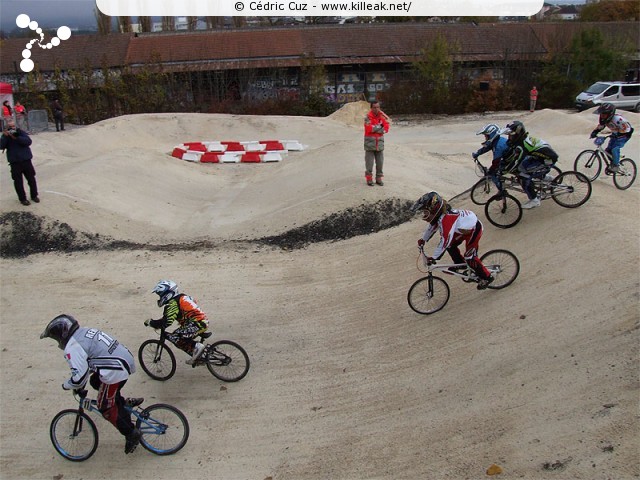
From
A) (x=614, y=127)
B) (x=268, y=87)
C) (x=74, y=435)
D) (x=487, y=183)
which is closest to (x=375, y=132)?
(x=487, y=183)

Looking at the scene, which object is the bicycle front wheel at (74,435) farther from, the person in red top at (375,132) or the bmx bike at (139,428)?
the person in red top at (375,132)

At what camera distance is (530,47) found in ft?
131

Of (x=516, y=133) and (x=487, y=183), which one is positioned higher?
(x=516, y=133)

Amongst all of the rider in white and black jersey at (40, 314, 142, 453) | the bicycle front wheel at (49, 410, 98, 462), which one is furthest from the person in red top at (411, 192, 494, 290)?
the bicycle front wheel at (49, 410, 98, 462)

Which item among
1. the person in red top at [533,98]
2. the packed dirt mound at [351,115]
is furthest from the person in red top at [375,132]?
the person in red top at [533,98]

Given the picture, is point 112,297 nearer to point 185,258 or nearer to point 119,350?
point 185,258

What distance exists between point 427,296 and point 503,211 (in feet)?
9.52

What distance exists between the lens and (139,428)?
20.8 ft

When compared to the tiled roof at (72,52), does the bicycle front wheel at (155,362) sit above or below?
below

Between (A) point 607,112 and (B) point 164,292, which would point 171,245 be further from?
(A) point 607,112

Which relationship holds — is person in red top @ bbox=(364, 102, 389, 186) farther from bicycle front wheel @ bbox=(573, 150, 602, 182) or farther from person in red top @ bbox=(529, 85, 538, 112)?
person in red top @ bbox=(529, 85, 538, 112)

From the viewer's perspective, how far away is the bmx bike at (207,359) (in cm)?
752

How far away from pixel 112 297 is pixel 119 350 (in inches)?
181

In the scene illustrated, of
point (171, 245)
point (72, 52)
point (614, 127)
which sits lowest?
point (171, 245)
